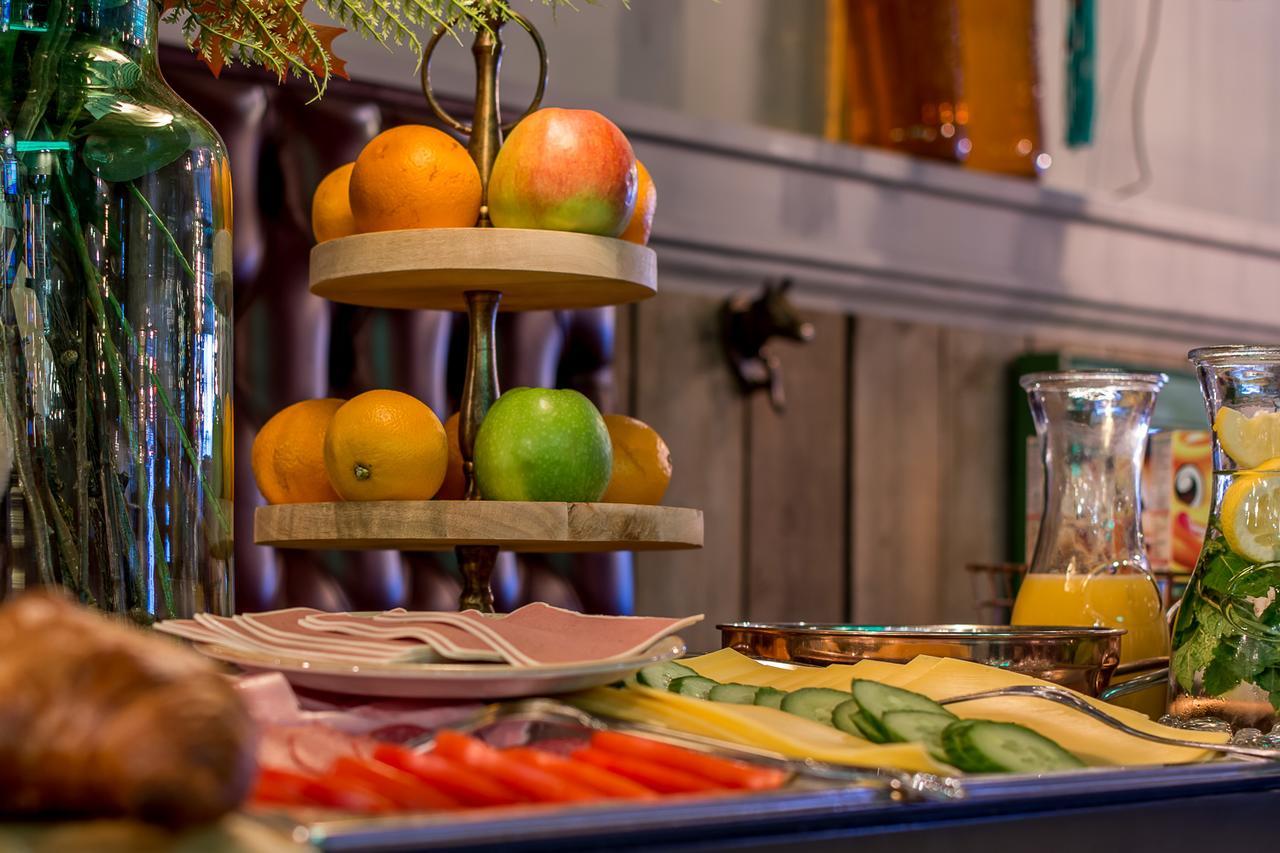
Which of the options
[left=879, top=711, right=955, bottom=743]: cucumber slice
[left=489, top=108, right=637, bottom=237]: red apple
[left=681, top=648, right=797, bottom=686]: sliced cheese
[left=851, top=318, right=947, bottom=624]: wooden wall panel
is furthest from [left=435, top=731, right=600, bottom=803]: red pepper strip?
[left=851, top=318, right=947, bottom=624]: wooden wall panel

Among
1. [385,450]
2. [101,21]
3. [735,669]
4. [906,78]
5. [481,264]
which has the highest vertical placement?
[906,78]

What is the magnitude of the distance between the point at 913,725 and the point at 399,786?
215 mm

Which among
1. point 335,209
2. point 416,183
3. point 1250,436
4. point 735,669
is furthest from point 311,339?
point 1250,436

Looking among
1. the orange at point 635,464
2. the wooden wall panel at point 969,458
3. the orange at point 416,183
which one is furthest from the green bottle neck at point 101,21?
the wooden wall panel at point 969,458

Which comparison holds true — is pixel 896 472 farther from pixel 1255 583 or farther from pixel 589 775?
pixel 589 775

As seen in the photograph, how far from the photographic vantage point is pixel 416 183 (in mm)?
893

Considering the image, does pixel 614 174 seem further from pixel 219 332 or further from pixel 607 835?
pixel 607 835

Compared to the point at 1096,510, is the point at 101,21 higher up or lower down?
higher up

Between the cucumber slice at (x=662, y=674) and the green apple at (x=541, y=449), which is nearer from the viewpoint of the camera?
the cucumber slice at (x=662, y=674)

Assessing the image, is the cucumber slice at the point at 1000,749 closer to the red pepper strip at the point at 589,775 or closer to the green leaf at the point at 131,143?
the red pepper strip at the point at 589,775

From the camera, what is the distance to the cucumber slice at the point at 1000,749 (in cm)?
52

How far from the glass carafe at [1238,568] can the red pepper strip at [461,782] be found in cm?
42

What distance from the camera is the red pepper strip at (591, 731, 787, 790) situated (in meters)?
0.46

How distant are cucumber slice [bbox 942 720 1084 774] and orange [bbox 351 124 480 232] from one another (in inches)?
19.1
